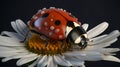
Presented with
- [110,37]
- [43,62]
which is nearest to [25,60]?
[43,62]

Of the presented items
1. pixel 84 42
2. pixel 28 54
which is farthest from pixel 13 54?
pixel 84 42

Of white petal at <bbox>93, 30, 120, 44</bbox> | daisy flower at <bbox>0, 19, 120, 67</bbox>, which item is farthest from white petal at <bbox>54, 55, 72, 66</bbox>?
white petal at <bbox>93, 30, 120, 44</bbox>

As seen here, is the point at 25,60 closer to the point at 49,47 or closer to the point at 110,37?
the point at 49,47

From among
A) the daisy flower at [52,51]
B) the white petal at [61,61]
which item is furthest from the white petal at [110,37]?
the white petal at [61,61]

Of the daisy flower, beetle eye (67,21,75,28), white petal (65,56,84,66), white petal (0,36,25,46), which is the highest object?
beetle eye (67,21,75,28)

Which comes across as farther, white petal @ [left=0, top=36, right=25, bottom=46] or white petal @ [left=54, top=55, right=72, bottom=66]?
white petal @ [left=0, top=36, right=25, bottom=46]

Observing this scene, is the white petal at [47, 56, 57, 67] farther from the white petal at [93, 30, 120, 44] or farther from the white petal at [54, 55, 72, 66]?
the white petal at [93, 30, 120, 44]

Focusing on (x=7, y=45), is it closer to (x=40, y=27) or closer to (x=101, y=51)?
(x=40, y=27)
